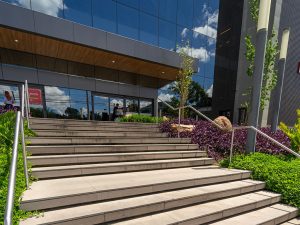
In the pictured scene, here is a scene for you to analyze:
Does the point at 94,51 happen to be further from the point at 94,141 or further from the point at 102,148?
the point at 102,148

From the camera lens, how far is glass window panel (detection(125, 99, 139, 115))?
612 inches

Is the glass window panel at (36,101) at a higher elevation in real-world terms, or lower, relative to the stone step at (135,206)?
higher

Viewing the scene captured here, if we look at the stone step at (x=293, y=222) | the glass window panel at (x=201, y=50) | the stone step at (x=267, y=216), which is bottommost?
the stone step at (x=293, y=222)

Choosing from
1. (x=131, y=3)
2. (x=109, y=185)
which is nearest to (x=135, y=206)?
(x=109, y=185)

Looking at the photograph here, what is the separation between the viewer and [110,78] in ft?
48.1

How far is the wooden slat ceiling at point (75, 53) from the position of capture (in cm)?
995

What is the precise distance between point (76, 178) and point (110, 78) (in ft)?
36.7

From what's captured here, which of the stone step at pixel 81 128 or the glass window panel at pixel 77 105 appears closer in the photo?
the stone step at pixel 81 128

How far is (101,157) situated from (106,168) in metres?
0.43

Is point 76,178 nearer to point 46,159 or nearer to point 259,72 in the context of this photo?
point 46,159

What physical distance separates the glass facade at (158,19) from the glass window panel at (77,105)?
391cm

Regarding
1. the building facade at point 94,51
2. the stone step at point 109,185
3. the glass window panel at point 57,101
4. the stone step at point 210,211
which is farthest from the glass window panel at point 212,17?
the stone step at point 210,211

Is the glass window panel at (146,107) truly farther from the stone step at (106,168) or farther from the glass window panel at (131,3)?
the stone step at (106,168)

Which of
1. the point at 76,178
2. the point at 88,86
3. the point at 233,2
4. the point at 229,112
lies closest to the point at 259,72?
the point at 76,178
